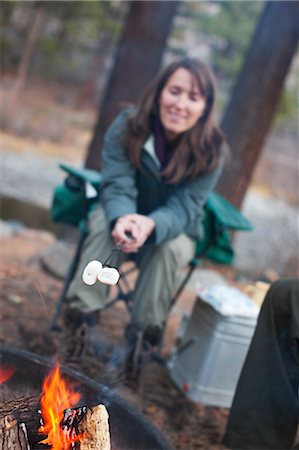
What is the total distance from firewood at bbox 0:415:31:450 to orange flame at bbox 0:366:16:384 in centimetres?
36

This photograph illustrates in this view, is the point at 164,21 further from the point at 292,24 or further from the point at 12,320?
the point at 12,320

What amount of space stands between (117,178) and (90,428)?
1.41 m

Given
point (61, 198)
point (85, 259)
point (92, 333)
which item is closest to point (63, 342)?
point (92, 333)

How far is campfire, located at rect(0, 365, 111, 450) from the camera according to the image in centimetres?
140

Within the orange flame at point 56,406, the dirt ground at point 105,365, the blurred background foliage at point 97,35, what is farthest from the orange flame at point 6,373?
the blurred background foliage at point 97,35

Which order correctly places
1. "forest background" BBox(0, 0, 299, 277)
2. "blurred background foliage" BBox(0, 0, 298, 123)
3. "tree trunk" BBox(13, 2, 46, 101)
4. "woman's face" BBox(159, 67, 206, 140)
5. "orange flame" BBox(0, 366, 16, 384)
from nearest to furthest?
"orange flame" BBox(0, 366, 16, 384) < "woman's face" BBox(159, 67, 206, 140) < "forest background" BBox(0, 0, 299, 277) < "tree trunk" BBox(13, 2, 46, 101) < "blurred background foliage" BBox(0, 0, 298, 123)

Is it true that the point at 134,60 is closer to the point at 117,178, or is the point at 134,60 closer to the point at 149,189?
the point at 149,189

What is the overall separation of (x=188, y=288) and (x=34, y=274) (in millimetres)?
1467

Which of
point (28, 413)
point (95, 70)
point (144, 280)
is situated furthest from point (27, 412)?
point (95, 70)

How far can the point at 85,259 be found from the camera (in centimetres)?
257

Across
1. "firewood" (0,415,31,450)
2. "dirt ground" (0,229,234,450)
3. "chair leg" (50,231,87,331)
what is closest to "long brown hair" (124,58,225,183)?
"chair leg" (50,231,87,331)

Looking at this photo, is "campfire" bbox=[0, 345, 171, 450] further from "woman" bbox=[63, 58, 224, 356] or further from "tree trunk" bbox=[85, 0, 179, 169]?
"tree trunk" bbox=[85, 0, 179, 169]

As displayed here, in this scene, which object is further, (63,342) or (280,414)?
(63,342)

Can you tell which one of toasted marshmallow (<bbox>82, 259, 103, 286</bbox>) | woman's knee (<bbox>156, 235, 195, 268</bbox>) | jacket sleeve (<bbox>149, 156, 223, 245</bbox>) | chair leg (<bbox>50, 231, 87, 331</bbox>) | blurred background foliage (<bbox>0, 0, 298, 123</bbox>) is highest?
blurred background foliage (<bbox>0, 0, 298, 123</bbox>)
